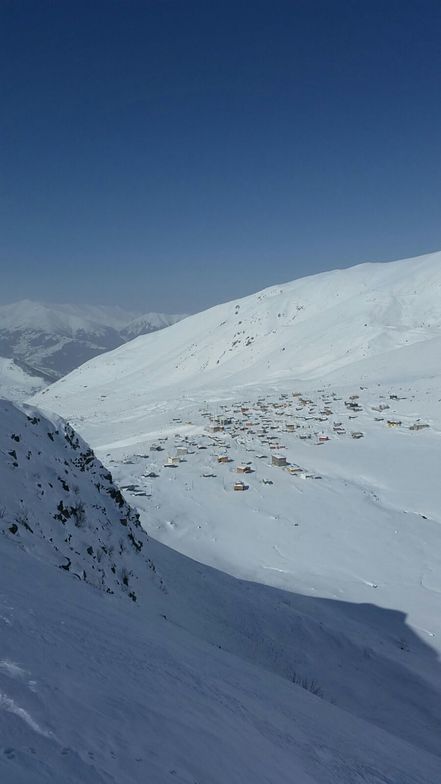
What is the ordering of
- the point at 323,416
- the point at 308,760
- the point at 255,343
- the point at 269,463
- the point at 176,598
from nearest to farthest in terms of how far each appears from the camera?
the point at 308,760, the point at 176,598, the point at 269,463, the point at 323,416, the point at 255,343

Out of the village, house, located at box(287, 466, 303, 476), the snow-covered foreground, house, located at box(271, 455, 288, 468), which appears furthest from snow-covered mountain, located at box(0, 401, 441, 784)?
house, located at box(271, 455, 288, 468)

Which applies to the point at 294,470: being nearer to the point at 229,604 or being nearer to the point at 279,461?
the point at 279,461

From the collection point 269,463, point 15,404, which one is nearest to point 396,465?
point 269,463

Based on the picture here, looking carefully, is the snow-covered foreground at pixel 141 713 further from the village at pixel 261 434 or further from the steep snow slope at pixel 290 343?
the steep snow slope at pixel 290 343

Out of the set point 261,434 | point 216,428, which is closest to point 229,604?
point 261,434

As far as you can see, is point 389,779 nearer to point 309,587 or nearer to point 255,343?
point 309,587

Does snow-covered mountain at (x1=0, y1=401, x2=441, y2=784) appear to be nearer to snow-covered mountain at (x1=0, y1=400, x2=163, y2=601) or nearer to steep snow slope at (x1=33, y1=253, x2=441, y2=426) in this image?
snow-covered mountain at (x1=0, y1=400, x2=163, y2=601)
